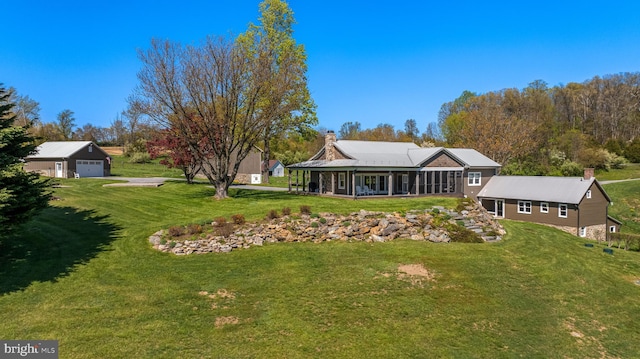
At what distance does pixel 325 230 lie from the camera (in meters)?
19.3

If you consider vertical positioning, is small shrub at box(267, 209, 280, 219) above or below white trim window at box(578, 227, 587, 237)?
above

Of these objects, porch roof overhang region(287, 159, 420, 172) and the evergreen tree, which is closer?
the evergreen tree

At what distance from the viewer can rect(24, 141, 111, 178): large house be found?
39.2 m

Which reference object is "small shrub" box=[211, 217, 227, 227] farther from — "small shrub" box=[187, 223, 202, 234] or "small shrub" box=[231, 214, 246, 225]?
"small shrub" box=[187, 223, 202, 234]

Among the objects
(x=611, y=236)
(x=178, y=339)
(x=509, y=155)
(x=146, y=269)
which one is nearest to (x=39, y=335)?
(x=178, y=339)

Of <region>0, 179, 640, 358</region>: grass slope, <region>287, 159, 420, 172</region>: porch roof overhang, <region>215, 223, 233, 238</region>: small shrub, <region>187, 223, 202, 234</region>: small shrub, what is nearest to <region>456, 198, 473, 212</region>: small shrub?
<region>0, 179, 640, 358</region>: grass slope

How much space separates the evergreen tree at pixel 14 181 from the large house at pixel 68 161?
96.7 ft

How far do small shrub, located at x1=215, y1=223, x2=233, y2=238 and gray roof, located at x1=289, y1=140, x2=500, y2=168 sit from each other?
12089 mm

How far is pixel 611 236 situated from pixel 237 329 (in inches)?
1011

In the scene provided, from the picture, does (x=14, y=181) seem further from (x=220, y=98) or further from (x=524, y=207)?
(x=524, y=207)

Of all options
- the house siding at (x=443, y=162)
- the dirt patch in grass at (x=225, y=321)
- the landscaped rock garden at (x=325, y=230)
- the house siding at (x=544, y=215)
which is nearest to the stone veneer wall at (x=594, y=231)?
the house siding at (x=544, y=215)

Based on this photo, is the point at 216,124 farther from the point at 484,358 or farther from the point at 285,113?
the point at 484,358

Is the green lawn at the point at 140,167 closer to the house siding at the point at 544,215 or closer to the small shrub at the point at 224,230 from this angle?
the small shrub at the point at 224,230

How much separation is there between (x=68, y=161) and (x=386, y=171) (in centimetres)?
3074
